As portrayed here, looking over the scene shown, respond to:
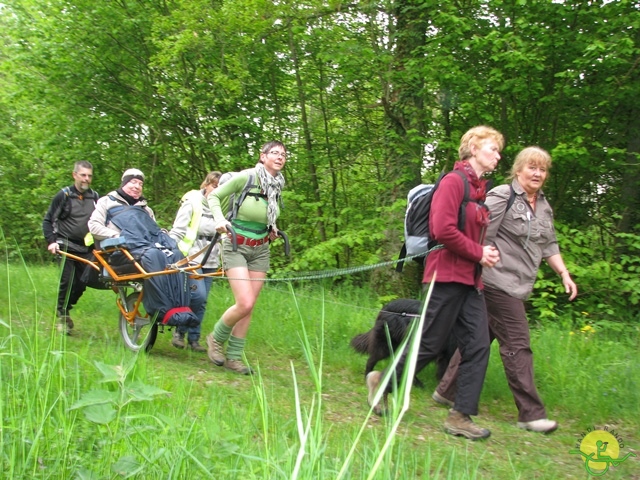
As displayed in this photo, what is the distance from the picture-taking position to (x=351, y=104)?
1269cm

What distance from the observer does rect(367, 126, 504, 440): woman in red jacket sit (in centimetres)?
442

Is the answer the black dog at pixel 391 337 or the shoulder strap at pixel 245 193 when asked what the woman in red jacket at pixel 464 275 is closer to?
the black dog at pixel 391 337

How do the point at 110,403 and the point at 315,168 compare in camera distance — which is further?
the point at 315,168

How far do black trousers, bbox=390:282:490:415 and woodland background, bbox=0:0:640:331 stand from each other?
3.53m

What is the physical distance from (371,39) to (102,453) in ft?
30.3

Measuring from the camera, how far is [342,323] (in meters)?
7.57

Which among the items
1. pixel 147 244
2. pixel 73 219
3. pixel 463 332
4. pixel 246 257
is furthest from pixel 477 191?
pixel 73 219

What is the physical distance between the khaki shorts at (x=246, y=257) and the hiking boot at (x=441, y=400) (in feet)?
5.95

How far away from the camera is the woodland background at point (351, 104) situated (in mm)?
8531

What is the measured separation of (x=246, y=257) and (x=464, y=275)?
2044mm

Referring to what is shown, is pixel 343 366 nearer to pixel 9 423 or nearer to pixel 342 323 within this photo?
pixel 342 323

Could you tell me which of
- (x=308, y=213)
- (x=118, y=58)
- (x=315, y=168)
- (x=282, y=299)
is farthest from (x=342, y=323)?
(x=118, y=58)

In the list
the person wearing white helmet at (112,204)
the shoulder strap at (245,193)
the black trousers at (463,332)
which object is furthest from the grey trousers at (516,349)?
the person wearing white helmet at (112,204)

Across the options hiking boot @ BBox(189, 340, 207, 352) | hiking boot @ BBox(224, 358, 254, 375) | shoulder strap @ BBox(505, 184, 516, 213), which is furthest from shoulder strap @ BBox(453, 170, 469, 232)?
hiking boot @ BBox(189, 340, 207, 352)
